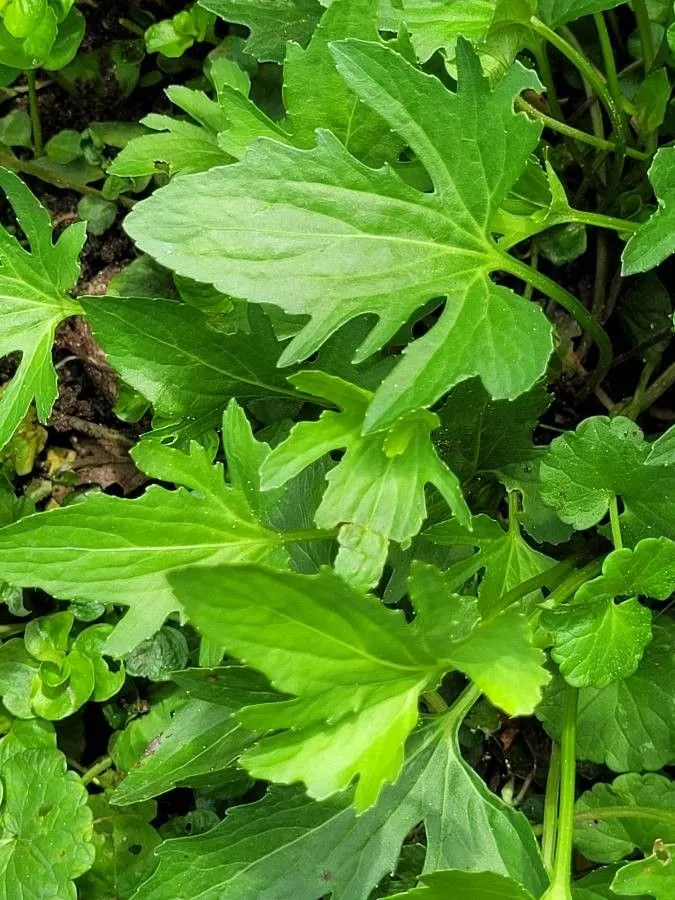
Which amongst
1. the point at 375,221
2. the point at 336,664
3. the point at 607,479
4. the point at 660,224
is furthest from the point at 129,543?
the point at 660,224

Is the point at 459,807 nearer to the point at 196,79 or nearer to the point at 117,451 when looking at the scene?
→ the point at 117,451

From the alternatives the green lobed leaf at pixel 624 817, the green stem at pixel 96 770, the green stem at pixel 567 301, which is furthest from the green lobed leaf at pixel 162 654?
the green stem at pixel 567 301

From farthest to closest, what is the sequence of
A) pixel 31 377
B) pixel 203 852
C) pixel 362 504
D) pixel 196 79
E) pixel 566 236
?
pixel 196 79
pixel 566 236
pixel 31 377
pixel 203 852
pixel 362 504

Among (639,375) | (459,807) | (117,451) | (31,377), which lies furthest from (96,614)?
(639,375)

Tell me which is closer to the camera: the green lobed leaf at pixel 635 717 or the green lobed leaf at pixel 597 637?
the green lobed leaf at pixel 597 637

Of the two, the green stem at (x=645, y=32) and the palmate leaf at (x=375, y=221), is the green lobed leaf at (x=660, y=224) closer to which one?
the palmate leaf at (x=375, y=221)

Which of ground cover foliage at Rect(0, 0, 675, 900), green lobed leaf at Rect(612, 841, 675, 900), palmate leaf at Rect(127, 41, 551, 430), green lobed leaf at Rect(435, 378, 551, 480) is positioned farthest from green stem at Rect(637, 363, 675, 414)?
green lobed leaf at Rect(612, 841, 675, 900)

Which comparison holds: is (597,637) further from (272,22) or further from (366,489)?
(272,22)
